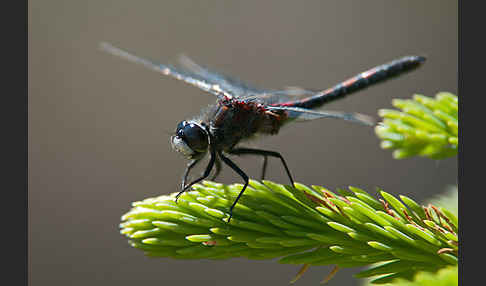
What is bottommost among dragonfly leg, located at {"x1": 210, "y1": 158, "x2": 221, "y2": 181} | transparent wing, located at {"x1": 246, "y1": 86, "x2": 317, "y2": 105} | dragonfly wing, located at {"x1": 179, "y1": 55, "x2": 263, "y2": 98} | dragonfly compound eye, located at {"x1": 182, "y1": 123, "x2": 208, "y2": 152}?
dragonfly leg, located at {"x1": 210, "y1": 158, "x2": 221, "y2": 181}

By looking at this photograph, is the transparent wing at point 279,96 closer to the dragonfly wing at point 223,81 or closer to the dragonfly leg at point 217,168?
the dragonfly wing at point 223,81

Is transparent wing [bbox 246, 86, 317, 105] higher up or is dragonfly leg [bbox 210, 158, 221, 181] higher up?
transparent wing [bbox 246, 86, 317, 105]

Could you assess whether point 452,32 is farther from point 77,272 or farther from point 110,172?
point 77,272

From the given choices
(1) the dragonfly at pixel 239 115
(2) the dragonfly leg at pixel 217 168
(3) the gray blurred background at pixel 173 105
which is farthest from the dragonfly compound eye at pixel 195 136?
(3) the gray blurred background at pixel 173 105

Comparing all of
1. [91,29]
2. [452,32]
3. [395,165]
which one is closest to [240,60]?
[91,29]

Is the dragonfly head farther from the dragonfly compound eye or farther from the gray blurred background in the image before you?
the gray blurred background

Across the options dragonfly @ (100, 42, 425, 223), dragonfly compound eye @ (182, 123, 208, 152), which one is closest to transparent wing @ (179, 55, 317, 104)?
dragonfly @ (100, 42, 425, 223)
